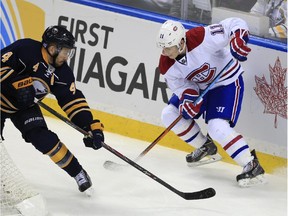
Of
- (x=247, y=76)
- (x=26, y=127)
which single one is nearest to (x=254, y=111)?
(x=247, y=76)

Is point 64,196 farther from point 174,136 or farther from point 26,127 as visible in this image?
point 174,136

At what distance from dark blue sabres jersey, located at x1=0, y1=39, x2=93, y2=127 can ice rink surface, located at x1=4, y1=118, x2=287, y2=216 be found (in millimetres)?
410

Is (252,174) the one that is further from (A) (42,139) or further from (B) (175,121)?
(A) (42,139)

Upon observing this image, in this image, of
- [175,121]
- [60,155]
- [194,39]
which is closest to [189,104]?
[175,121]

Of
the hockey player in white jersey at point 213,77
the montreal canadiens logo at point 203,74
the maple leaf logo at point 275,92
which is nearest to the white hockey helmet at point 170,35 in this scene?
the hockey player in white jersey at point 213,77

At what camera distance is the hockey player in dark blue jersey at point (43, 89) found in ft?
14.6

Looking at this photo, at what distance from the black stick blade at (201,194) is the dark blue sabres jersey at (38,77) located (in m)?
0.62

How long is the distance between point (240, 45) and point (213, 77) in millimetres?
288

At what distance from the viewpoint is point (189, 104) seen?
196 inches

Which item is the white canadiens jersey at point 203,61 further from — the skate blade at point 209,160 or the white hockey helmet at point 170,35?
the skate blade at point 209,160

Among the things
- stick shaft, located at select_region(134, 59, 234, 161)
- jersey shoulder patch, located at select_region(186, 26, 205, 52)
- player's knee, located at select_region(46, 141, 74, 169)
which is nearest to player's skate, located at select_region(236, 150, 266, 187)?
stick shaft, located at select_region(134, 59, 234, 161)

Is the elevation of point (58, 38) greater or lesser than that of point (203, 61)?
greater

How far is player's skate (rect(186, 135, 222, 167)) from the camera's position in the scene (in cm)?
524

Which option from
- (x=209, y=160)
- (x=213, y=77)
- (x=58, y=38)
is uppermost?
(x=58, y=38)
